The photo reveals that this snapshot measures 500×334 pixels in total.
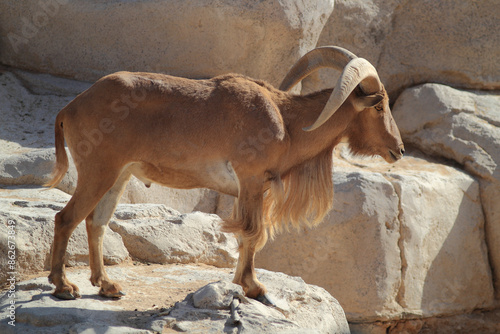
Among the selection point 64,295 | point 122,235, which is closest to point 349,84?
point 64,295

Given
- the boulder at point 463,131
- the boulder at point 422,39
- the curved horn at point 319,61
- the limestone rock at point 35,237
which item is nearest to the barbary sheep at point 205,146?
the curved horn at point 319,61

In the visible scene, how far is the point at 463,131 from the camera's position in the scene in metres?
10.2

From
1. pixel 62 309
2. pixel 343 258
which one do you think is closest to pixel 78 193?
pixel 62 309

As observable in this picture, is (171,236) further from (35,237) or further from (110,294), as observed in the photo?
(110,294)

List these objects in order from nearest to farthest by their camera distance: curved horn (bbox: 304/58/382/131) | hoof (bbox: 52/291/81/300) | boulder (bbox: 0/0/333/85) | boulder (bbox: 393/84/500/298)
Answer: hoof (bbox: 52/291/81/300) → curved horn (bbox: 304/58/382/131) → boulder (bbox: 0/0/333/85) → boulder (bbox: 393/84/500/298)

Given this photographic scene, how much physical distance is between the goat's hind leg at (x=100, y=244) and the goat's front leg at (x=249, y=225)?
3.47 ft

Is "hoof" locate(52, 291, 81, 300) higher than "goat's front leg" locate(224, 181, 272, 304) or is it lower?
lower

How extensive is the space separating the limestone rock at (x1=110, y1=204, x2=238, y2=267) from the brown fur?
5.12 ft

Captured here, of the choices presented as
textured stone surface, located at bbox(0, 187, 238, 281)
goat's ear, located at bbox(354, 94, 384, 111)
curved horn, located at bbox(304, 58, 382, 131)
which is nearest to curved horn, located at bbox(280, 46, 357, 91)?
curved horn, located at bbox(304, 58, 382, 131)

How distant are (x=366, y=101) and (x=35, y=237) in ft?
11.3

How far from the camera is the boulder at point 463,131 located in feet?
32.0

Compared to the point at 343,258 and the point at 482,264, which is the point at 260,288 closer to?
the point at 343,258

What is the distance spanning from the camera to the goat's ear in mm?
5297

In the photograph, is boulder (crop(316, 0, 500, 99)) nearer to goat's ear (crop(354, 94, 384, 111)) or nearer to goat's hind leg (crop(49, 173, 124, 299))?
goat's ear (crop(354, 94, 384, 111))
